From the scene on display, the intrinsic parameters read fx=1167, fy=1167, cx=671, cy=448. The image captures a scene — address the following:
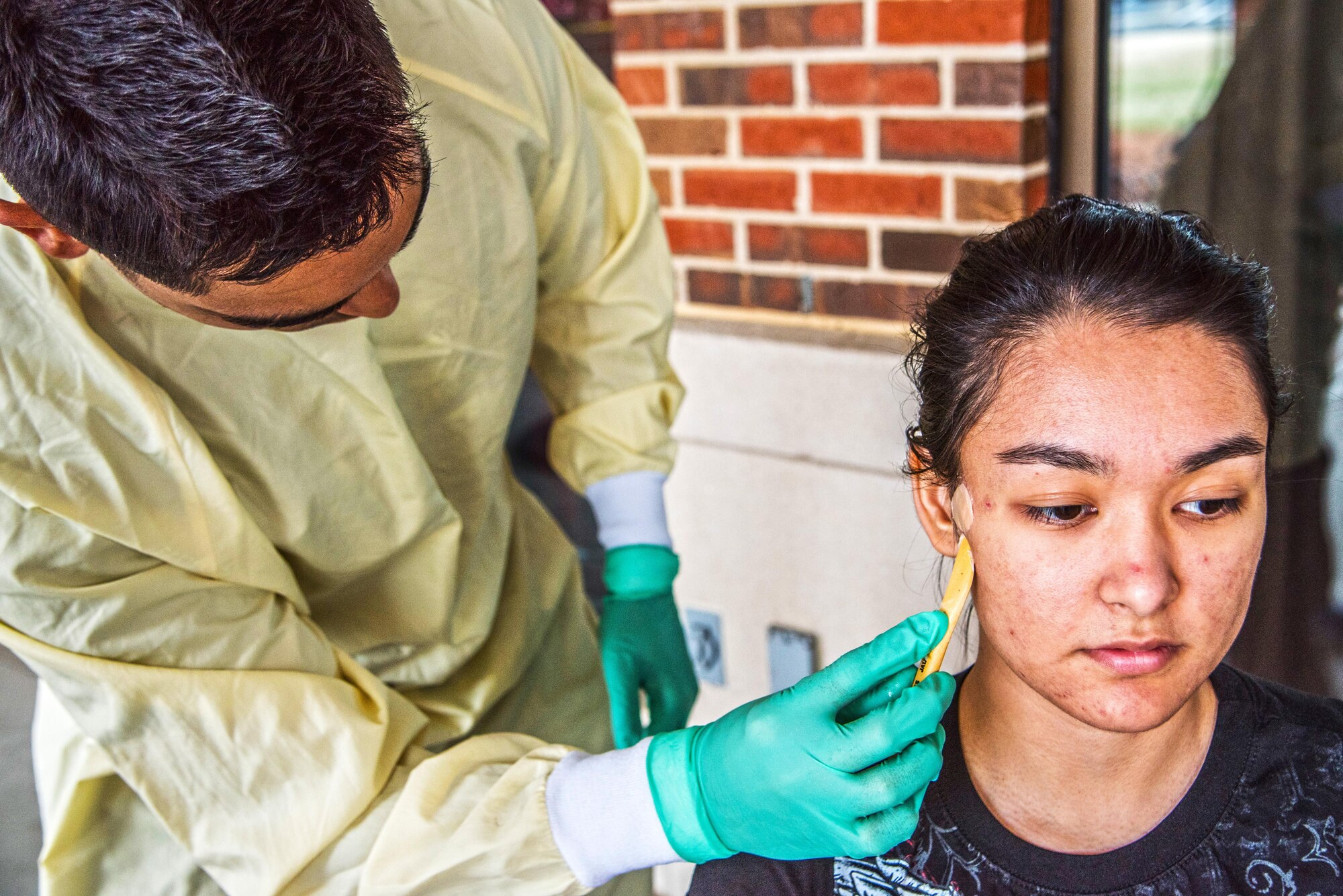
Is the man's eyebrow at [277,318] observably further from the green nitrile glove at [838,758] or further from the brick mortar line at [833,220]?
the brick mortar line at [833,220]

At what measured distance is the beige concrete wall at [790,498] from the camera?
193 cm

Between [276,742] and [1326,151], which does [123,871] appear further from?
[1326,151]

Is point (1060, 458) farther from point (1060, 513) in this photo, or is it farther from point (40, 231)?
point (40, 231)

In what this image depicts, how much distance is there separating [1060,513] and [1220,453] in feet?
0.48

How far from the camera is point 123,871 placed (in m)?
1.22

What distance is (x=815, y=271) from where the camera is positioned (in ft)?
6.59

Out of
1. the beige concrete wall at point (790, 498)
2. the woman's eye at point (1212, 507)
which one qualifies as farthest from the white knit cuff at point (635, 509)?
the woman's eye at point (1212, 507)

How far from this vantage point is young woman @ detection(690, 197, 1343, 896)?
1.02 metres

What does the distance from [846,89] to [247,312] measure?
119cm

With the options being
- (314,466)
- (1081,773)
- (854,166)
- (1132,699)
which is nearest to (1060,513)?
Result: (1132,699)

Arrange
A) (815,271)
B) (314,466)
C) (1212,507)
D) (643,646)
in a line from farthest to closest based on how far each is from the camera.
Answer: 1. (815,271)
2. (643,646)
3. (314,466)
4. (1212,507)

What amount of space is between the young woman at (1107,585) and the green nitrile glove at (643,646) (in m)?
0.44

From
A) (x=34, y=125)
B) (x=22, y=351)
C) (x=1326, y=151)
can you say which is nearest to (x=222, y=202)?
(x=34, y=125)

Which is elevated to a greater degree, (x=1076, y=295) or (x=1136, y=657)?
(x=1076, y=295)
